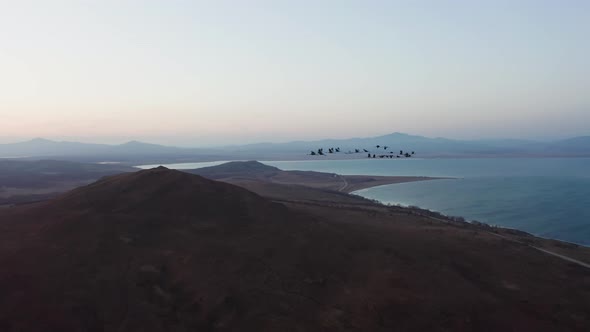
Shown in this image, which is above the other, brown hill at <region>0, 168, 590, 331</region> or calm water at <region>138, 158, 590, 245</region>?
brown hill at <region>0, 168, 590, 331</region>

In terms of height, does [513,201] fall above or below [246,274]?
below

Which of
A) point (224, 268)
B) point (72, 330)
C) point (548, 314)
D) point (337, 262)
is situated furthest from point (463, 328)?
point (72, 330)

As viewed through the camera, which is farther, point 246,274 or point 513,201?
point 513,201

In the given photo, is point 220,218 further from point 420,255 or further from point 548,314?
point 548,314

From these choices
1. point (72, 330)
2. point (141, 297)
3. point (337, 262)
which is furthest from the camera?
point (337, 262)

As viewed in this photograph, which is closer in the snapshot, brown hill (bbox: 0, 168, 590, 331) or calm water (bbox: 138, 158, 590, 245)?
brown hill (bbox: 0, 168, 590, 331)

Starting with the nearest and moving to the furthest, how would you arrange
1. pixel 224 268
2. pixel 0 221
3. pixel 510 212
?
pixel 224 268 → pixel 0 221 → pixel 510 212

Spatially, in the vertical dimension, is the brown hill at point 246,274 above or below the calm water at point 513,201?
above

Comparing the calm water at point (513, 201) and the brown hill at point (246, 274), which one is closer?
the brown hill at point (246, 274)
